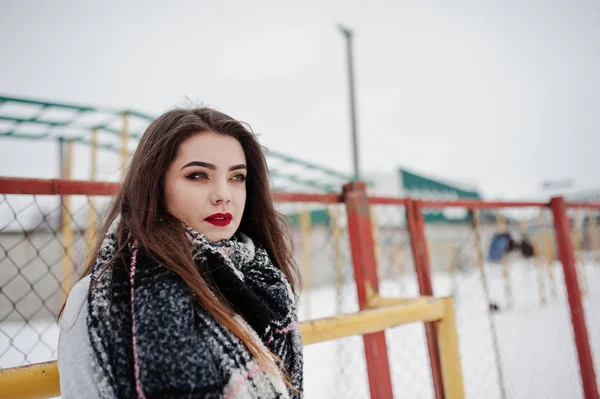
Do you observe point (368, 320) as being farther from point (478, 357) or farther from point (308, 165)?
point (308, 165)

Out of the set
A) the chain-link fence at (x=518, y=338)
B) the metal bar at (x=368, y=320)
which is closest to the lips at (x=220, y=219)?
the metal bar at (x=368, y=320)

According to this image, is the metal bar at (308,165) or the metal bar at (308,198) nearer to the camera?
the metal bar at (308,198)

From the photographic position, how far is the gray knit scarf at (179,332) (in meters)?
0.70

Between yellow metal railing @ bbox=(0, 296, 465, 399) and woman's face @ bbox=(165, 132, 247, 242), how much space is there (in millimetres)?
426

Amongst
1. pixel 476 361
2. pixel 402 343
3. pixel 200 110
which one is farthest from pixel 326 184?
pixel 200 110

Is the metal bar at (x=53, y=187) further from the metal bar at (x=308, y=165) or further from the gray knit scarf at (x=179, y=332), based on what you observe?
the metal bar at (x=308, y=165)

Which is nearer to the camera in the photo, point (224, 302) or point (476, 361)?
point (224, 302)

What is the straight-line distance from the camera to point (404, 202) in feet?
6.01

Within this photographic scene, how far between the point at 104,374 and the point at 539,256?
8.83 meters

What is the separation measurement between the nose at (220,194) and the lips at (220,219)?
32mm

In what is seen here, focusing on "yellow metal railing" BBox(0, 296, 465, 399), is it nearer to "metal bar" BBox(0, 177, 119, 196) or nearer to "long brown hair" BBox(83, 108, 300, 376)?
"long brown hair" BBox(83, 108, 300, 376)

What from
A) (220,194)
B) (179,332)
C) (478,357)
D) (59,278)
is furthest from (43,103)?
(478,357)

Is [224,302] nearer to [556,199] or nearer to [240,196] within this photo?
[240,196]

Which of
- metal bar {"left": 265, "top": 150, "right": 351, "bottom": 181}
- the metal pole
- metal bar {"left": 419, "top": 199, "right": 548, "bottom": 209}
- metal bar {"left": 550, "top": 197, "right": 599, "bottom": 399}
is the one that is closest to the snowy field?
metal bar {"left": 550, "top": 197, "right": 599, "bottom": 399}
